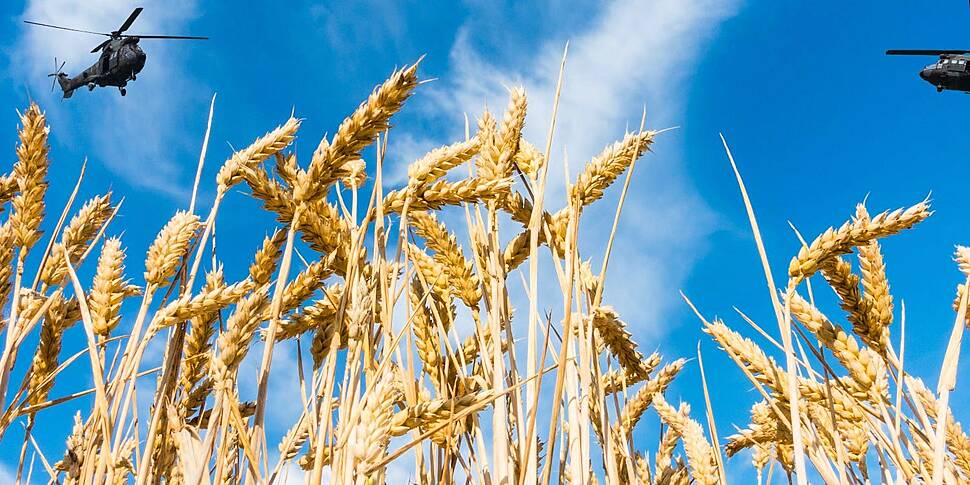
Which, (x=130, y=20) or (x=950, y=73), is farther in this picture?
(x=950, y=73)

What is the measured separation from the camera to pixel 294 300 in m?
1.70

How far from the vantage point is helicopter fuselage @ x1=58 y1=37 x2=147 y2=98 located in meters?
25.0

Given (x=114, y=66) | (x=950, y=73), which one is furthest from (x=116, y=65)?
(x=950, y=73)

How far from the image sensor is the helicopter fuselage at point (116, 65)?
25016 millimetres

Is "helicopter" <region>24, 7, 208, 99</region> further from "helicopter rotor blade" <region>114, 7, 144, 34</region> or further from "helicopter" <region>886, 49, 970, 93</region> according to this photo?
"helicopter" <region>886, 49, 970, 93</region>

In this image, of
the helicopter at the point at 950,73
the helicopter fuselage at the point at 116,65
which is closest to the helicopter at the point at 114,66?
the helicopter fuselage at the point at 116,65

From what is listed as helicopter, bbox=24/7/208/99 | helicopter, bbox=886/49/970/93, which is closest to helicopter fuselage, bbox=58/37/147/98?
helicopter, bbox=24/7/208/99

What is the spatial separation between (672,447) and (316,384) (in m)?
2.38

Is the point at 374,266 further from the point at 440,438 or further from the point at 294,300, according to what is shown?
the point at 440,438

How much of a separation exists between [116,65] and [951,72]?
31.1 meters

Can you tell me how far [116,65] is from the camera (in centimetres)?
2522

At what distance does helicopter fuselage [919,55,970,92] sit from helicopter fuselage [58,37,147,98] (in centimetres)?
2981

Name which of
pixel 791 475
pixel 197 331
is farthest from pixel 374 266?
pixel 791 475

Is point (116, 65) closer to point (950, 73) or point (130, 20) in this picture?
point (130, 20)
